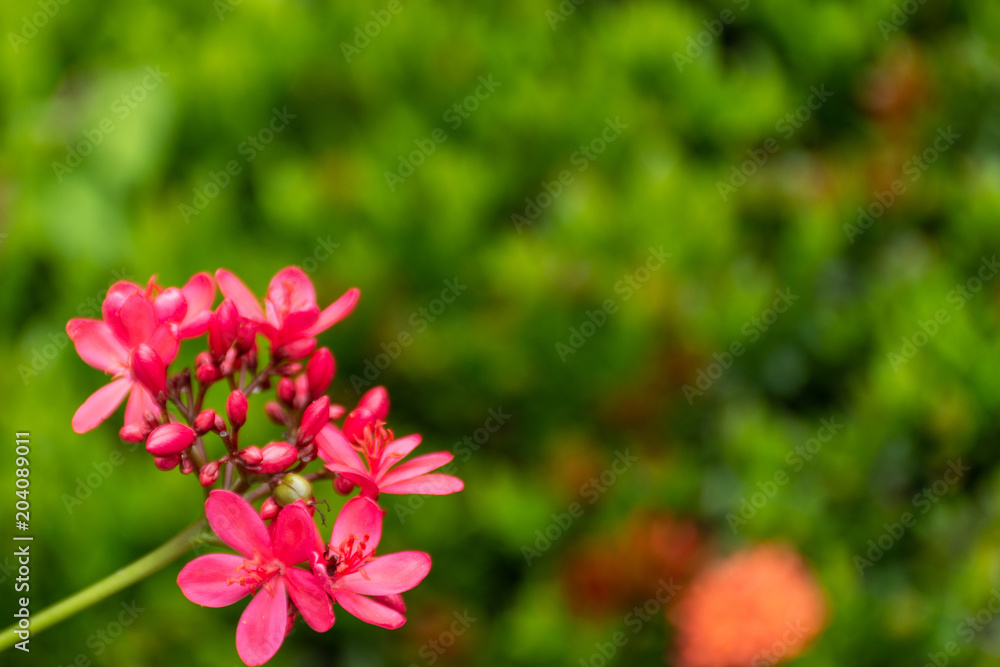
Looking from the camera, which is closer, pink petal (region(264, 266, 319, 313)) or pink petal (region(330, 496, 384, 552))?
pink petal (region(330, 496, 384, 552))

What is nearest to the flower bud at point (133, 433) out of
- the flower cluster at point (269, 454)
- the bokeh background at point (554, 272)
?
the flower cluster at point (269, 454)

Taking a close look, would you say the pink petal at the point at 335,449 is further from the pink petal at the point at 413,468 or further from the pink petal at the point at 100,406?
the pink petal at the point at 100,406

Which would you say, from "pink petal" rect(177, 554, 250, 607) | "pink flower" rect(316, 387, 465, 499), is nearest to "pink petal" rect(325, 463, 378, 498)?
"pink flower" rect(316, 387, 465, 499)

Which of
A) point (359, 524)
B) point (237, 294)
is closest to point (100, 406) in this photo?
point (237, 294)

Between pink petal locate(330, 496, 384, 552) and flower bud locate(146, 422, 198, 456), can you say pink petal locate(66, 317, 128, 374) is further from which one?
pink petal locate(330, 496, 384, 552)

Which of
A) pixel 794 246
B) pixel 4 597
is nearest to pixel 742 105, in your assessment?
pixel 794 246

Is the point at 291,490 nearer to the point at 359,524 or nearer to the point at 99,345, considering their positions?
the point at 359,524
